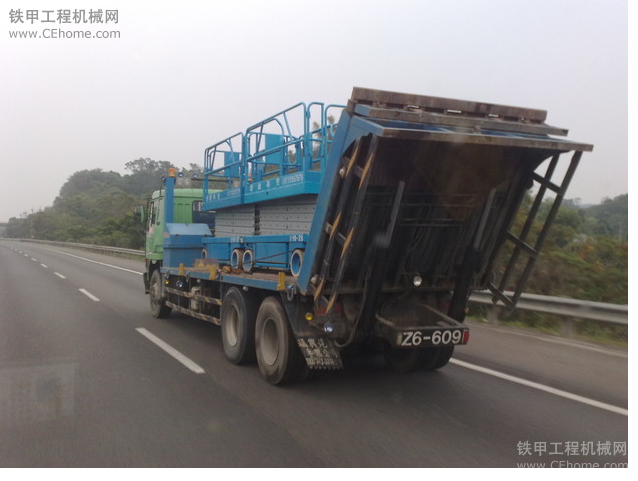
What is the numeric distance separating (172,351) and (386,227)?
13.9 feet

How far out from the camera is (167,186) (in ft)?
34.6

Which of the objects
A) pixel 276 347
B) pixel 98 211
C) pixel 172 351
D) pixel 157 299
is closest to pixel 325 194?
pixel 276 347

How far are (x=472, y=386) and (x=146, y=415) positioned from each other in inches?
138

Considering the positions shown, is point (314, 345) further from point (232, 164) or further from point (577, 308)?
point (577, 308)

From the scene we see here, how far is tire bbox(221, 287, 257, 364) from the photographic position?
6.97 metres

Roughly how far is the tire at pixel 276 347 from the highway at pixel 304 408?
0.17 metres

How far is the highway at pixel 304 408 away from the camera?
4.38 m

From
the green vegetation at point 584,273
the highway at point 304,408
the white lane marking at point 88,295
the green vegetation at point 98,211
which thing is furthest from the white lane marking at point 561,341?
the green vegetation at point 98,211

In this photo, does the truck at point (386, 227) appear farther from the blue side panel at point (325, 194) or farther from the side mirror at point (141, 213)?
the side mirror at point (141, 213)

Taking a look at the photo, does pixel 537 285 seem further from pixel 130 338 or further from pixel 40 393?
pixel 40 393

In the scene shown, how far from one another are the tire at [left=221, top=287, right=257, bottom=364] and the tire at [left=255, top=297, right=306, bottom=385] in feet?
0.88

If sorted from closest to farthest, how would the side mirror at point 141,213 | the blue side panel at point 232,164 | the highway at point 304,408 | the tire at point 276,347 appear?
the highway at point 304,408
the tire at point 276,347
the blue side panel at point 232,164
the side mirror at point 141,213

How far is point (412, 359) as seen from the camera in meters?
6.60

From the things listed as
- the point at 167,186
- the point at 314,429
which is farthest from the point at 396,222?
the point at 167,186
